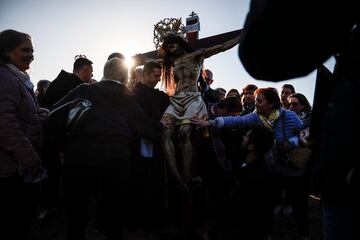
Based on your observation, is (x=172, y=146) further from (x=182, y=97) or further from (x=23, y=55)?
(x=23, y=55)

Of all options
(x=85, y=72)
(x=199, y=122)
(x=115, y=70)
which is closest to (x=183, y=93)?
(x=199, y=122)

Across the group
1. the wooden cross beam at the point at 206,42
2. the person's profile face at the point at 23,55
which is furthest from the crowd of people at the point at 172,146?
the wooden cross beam at the point at 206,42

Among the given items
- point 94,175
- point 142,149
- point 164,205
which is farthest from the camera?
point 164,205

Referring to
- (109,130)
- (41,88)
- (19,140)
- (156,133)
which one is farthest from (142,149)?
(41,88)

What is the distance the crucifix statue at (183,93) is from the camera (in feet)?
12.5

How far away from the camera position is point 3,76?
231cm

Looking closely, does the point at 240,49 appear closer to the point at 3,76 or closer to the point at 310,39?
the point at 310,39

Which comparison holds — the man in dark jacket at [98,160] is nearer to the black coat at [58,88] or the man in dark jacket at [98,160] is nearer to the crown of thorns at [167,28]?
the black coat at [58,88]

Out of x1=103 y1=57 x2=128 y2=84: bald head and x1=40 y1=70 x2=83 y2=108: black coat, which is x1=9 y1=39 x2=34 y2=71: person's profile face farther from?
x1=40 y1=70 x2=83 y2=108: black coat

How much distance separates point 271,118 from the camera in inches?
164

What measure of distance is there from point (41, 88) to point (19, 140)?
3536 millimetres

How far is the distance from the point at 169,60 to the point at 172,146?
1.32 m

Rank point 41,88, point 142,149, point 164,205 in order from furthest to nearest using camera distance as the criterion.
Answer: point 41,88, point 164,205, point 142,149

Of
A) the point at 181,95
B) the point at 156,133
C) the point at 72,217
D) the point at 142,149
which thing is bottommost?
the point at 72,217
